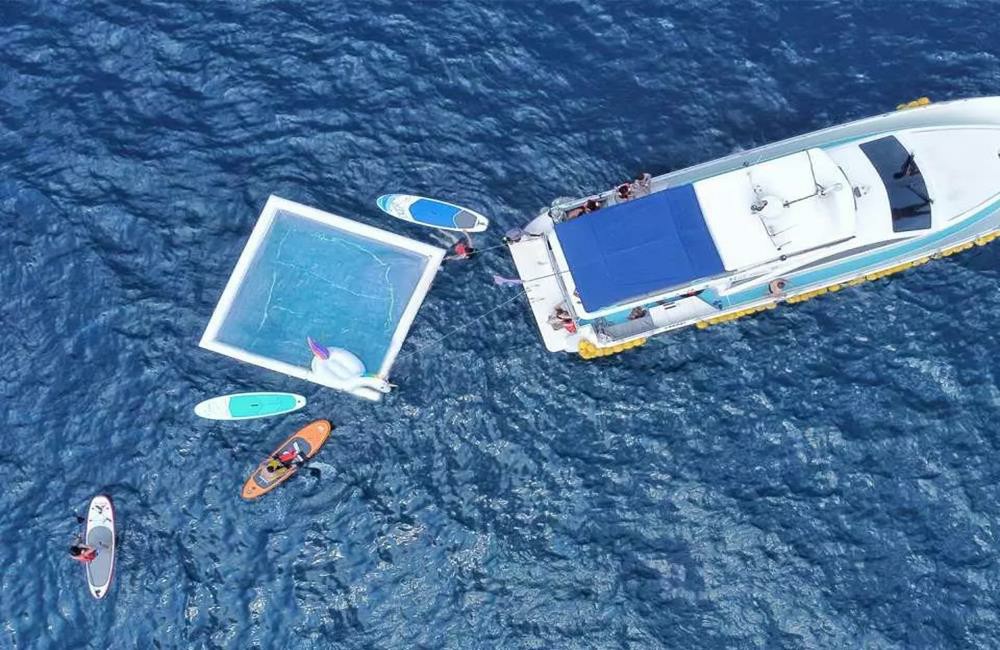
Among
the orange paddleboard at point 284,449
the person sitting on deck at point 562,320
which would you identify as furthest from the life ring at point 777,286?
the orange paddleboard at point 284,449

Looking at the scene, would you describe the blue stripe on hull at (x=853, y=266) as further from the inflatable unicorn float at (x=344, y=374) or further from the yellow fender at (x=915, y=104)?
the inflatable unicorn float at (x=344, y=374)

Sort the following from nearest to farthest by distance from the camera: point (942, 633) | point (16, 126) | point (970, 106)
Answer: point (942, 633)
point (970, 106)
point (16, 126)

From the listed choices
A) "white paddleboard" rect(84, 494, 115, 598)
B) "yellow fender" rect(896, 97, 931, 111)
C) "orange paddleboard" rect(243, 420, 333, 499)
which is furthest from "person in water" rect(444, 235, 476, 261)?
"yellow fender" rect(896, 97, 931, 111)

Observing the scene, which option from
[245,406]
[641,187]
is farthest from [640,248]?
[245,406]

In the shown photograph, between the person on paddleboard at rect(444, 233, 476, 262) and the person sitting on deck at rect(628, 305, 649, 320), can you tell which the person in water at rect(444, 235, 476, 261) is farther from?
the person sitting on deck at rect(628, 305, 649, 320)

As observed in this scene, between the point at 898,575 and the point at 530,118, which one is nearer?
the point at 898,575

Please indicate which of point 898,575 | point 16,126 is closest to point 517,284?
point 898,575

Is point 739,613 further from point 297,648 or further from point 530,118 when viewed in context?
point 530,118

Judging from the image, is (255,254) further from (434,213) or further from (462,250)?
(462,250)
